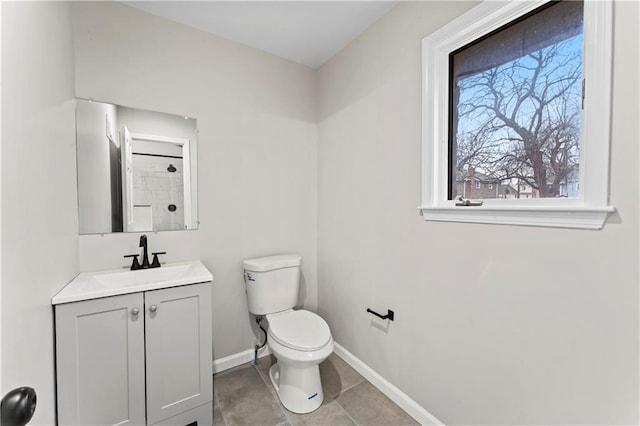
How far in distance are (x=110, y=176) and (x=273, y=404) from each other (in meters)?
1.71

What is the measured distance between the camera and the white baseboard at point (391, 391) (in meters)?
1.47

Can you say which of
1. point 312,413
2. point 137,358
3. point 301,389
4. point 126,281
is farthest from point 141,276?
point 312,413

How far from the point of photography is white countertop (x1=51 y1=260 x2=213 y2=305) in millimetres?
1176

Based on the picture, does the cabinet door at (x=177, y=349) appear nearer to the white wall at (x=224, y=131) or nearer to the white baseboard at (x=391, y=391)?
the white wall at (x=224, y=131)

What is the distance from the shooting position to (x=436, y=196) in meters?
1.44

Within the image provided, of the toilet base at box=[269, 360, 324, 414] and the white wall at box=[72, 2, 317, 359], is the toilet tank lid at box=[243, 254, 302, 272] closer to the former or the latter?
the white wall at box=[72, 2, 317, 359]

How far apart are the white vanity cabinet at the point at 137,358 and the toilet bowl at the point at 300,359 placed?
407mm

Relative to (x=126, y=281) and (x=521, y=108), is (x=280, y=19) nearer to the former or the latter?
(x=521, y=108)

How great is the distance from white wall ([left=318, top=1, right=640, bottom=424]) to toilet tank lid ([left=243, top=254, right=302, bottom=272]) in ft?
1.21

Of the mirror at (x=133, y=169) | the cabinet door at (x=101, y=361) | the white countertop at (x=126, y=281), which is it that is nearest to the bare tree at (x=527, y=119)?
the white countertop at (x=126, y=281)

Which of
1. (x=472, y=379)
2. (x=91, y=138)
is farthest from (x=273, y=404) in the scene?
(x=91, y=138)

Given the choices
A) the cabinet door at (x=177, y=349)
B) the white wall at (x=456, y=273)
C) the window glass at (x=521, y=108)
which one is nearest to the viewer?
the white wall at (x=456, y=273)

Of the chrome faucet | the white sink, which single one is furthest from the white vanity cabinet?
the chrome faucet

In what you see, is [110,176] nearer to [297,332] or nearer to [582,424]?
[297,332]
